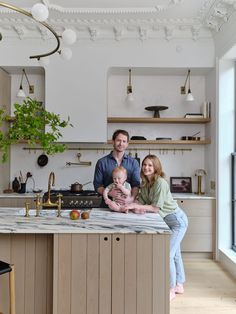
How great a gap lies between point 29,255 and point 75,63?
2998 millimetres

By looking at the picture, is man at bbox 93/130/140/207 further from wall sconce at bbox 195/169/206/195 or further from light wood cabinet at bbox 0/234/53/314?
wall sconce at bbox 195/169/206/195

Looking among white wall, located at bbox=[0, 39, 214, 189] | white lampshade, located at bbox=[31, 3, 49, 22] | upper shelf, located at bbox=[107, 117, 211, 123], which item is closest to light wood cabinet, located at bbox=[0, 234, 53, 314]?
white lampshade, located at bbox=[31, 3, 49, 22]

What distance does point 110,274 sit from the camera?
2111 millimetres

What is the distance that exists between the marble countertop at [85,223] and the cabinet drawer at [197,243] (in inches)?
79.7

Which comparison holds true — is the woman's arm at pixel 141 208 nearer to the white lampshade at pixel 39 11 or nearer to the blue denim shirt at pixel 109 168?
the blue denim shirt at pixel 109 168

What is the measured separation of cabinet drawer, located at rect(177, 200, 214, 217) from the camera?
4.29m

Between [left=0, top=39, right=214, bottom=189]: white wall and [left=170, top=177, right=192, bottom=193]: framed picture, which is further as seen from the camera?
[left=170, top=177, right=192, bottom=193]: framed picture

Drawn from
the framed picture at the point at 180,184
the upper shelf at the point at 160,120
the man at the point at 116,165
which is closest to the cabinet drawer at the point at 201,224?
the framed picture at the point at 180,184

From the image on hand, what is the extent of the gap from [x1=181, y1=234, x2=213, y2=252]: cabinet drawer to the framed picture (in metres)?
0.78

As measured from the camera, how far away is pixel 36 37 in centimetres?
444

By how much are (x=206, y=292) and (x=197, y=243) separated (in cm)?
115

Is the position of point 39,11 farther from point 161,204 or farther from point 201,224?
point 201,224

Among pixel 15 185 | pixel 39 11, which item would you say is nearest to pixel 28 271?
pixel 39 11

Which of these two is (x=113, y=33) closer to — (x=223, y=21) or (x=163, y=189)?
(x=223, y=21)
